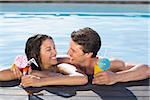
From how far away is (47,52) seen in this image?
11.8 feet

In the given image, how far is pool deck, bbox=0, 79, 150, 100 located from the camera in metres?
3.24

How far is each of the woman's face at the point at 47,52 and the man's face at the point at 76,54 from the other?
0.19m

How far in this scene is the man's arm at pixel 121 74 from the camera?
3.53 metres

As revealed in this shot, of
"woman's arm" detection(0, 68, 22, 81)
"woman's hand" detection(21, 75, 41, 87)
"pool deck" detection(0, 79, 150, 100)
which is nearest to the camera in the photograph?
"pool deck" detection(0, 79, 150, 100)

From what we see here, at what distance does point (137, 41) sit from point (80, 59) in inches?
155

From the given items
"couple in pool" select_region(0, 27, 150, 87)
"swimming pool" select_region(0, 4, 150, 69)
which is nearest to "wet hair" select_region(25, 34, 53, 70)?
"couple in pool" select_region(0, 27, 150, 87)

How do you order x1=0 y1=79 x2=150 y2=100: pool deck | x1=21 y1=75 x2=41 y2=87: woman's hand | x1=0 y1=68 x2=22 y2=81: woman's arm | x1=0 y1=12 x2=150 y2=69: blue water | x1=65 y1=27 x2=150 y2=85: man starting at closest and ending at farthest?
x1=0 y1=79 x2=150 y2=100: pool deck < x1=21 y1=75 x2=41 y2=87: woman's hand < x1=65 y1=27 x2=150 y2=85: man < x1=0 y1=68 x2=22 y2=81: woman's arm < x1=0 y1=12 x2=150 y2=69: blue water

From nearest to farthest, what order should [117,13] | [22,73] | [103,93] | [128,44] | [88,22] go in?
[103,93] → [22,73] → [128,44] → [88,22] → [117,13]

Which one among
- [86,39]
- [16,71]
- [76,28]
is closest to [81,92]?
[86,39]

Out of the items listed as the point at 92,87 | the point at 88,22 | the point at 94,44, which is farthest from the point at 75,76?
the point at 88,22

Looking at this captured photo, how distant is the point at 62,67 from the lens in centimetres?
383

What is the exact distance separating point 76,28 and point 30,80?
17.3 ft

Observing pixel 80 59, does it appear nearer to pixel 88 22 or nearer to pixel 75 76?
pixel 75 76

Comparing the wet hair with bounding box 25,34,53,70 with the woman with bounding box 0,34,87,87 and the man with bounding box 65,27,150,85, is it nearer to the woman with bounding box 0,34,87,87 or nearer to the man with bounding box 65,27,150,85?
the woman with bounding box 0,34,87,87
